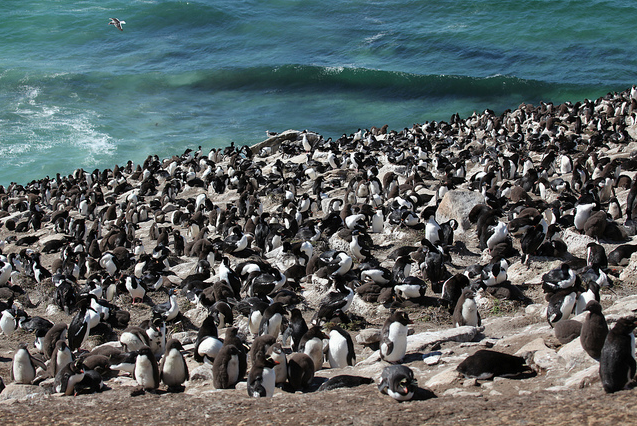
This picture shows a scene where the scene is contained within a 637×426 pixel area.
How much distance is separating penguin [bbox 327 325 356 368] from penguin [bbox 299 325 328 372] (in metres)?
0.16

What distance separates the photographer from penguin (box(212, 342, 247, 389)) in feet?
25.8

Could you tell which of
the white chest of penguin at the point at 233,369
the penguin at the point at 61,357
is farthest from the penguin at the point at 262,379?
the penguin at the point at 61,357

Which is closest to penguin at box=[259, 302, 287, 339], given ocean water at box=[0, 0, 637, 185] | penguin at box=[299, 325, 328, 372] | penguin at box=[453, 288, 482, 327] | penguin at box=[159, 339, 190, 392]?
penguin at box=[299, 325, 328, 372]

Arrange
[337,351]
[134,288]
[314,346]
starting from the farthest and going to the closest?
1. [134,288]
2. [314,346]
3. [337,351]

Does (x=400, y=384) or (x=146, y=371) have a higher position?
(x=400, y=384)

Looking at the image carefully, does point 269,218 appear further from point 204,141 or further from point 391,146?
point 204,141

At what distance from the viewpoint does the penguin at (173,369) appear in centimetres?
810

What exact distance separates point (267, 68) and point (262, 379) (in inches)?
A: 2075

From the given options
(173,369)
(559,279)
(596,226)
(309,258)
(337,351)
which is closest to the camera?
(173,369)

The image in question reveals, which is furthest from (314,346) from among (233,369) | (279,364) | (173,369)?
(173,369)

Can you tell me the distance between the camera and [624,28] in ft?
190

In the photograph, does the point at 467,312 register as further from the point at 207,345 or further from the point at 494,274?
the point at 207,345

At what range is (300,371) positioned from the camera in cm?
777

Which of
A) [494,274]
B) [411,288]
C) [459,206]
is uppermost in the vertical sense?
[459,206]
